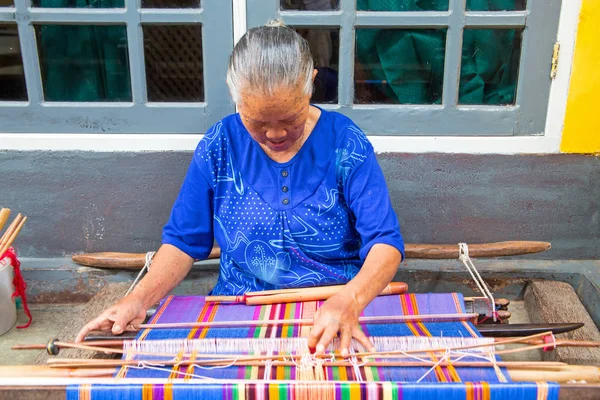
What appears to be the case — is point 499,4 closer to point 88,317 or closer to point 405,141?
point 405,141

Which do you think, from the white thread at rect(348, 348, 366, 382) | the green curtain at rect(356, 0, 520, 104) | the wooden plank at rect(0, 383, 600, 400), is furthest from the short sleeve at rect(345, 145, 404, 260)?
the green curtain at rect(356, 0, 520, 104)

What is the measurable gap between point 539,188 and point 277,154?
1310mm

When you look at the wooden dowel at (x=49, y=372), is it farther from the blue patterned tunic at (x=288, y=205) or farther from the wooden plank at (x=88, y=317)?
the blue patterned tunic at (x=288, y=205)

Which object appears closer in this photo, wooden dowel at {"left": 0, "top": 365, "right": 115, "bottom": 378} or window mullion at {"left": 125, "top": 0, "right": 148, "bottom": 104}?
wooden dowel at {"left": 0, "top": 365, "right": 115, "bottom": 378}

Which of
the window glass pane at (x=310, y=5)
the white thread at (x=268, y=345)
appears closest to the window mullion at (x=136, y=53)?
the window glass pane at (x=310, y=5)

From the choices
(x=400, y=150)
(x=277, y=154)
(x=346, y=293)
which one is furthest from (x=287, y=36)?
(x=400, y=150)

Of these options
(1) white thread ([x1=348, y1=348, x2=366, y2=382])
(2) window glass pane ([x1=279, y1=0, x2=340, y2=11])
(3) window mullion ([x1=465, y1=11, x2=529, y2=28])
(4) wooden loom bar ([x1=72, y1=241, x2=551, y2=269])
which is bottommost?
(4) wooden loom bar ([x1=72, y1=241, x2=551, y2=269])

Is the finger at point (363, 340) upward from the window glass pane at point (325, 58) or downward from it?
downward

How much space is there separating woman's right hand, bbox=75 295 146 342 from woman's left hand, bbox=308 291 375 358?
1.88 ft

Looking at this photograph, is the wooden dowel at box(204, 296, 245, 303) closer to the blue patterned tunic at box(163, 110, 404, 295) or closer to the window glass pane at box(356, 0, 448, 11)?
the blue patterned tunic at box(163, 110, 404, 295)

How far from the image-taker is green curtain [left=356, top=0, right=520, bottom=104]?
2293 millimetres

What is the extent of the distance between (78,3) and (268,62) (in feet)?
4.31

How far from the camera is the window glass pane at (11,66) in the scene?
236cm

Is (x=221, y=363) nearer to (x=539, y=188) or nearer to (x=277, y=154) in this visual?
(x=277, y=154)
